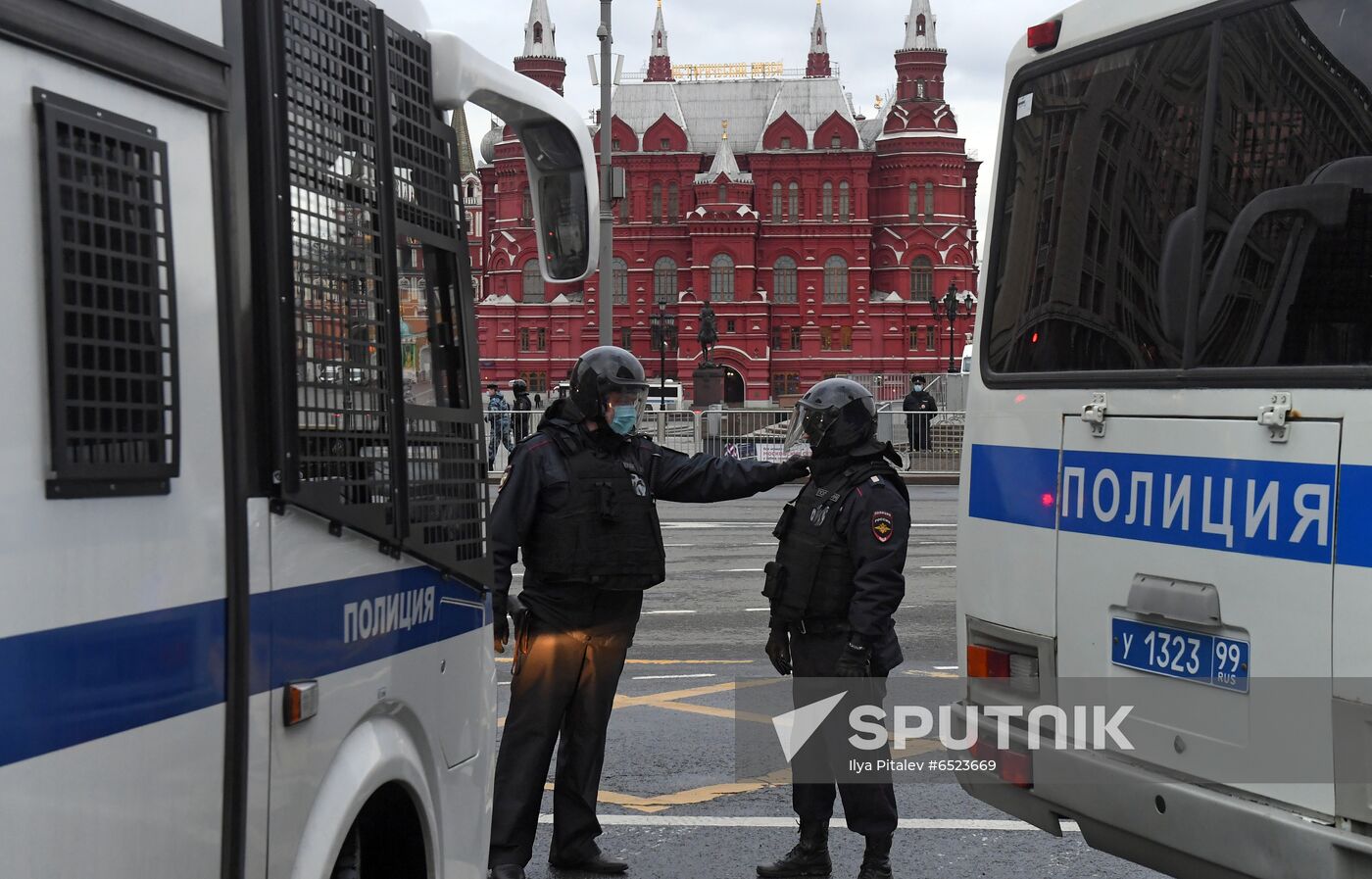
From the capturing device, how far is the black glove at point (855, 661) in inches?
210

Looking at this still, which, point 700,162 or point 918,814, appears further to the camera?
point 700,162

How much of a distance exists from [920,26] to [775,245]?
15.6m

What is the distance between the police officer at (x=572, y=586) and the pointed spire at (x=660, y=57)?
94.0 meters

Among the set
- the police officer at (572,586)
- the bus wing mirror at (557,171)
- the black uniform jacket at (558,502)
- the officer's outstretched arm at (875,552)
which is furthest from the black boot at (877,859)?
the bus wing mirror at (557,171)

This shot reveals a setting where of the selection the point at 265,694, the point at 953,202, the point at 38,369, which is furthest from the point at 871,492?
the point at 953,202

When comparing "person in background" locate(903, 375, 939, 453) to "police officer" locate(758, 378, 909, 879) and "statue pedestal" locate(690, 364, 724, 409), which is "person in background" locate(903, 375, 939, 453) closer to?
"police officer" locate(758, 378, 909, 879)

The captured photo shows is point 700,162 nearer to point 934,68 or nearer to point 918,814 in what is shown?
point 934,68

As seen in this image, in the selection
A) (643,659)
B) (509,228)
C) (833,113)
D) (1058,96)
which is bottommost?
(643,659)

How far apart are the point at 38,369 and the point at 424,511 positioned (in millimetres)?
1379

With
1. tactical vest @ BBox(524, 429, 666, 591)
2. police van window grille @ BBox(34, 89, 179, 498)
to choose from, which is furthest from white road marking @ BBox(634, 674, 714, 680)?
police van window grille @ BBox(34, 89, 179, 498)

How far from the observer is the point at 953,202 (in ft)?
280

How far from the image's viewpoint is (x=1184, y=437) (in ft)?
13.7

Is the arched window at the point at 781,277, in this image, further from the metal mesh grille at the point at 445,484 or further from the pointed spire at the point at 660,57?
the metal mesh grille at the point at 445,484

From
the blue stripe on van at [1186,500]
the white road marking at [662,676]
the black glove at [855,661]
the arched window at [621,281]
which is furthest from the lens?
the arched window at [621,281]
